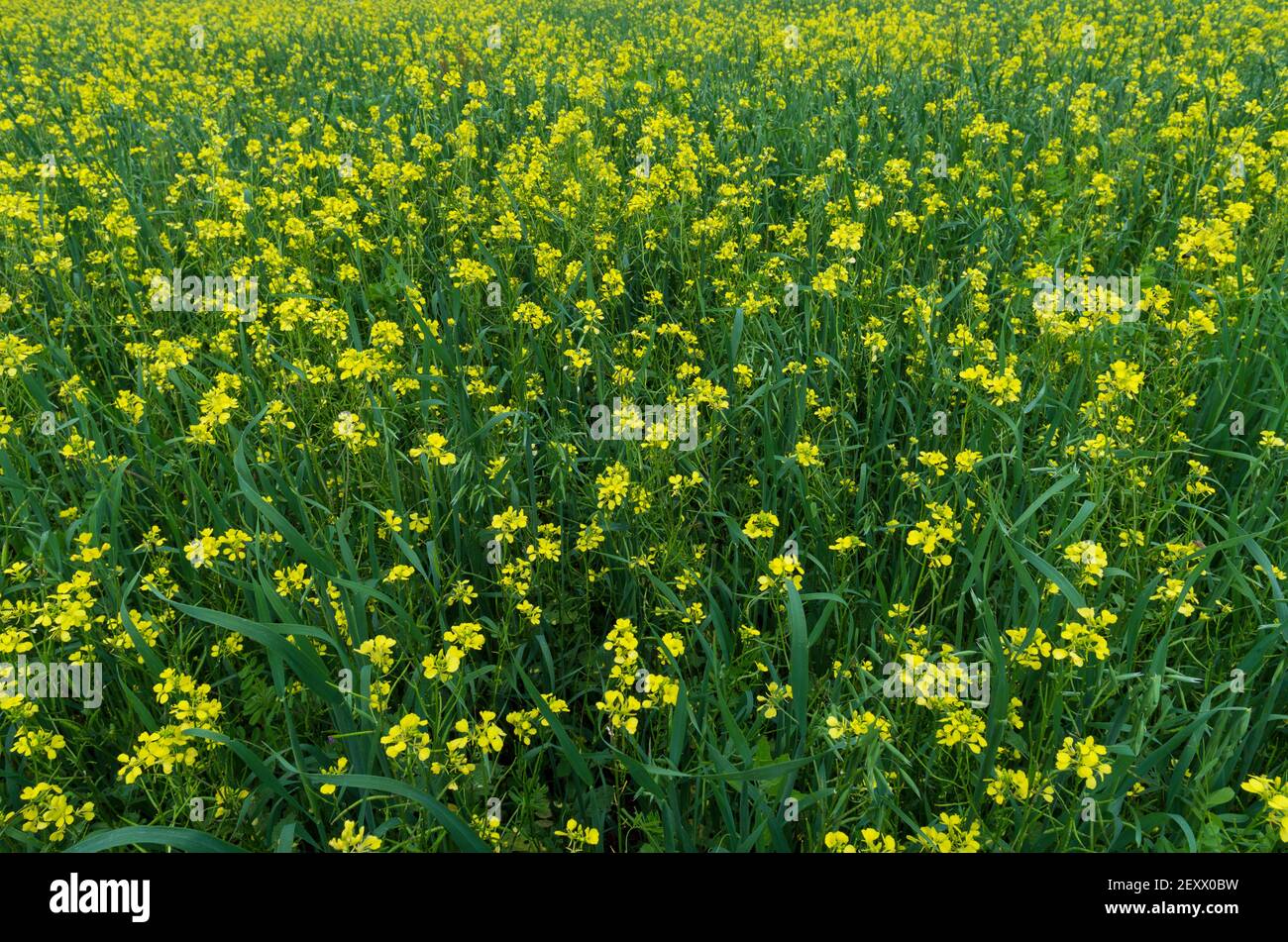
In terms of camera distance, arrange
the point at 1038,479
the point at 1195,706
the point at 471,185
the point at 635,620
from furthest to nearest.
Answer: the point at 471,185 < the point at 1038,479 < the point at 635,620 < the point at 1195,706

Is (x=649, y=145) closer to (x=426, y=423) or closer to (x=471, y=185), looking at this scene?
Answer: (x=471, y=185)

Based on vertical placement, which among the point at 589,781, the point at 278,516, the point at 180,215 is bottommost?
the point at 589,781

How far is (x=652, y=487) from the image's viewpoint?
2852mm

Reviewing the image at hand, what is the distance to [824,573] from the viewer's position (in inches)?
105

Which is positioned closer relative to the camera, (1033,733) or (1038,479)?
(1033,733)

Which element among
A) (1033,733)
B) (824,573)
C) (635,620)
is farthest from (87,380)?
(1033,733)

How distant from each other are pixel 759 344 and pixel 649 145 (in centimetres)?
228

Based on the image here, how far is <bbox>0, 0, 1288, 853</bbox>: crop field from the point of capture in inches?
79.1

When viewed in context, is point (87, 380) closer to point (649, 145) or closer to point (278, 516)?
point (278, 516)

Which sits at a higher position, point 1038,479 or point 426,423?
point 426,423

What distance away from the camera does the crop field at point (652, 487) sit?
201 cm

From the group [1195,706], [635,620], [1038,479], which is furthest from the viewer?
[1038,479]

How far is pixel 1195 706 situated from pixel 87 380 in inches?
169
